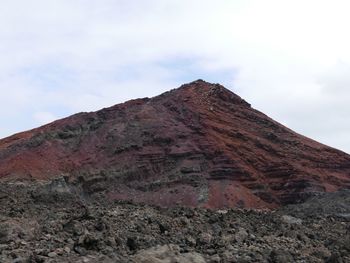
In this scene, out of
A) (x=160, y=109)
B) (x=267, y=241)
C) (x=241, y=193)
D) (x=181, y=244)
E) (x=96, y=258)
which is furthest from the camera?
(x=160, y=109)

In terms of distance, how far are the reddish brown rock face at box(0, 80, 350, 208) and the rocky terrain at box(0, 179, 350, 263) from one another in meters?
5.79

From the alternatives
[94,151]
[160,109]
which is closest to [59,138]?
[94,151]

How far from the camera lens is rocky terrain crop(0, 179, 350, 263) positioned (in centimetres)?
1520

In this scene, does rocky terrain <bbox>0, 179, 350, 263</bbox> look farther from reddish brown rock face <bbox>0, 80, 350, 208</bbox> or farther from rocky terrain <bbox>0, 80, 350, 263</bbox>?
reddish brown rock face <bbox>0, 80, 350, 208</bbox>

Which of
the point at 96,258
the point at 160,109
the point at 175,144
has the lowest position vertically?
the point at 96,258

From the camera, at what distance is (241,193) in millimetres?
31766

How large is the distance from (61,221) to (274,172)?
735 inches

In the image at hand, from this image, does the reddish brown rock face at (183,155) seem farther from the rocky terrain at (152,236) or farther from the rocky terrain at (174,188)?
the rocky terrain at (152,236)

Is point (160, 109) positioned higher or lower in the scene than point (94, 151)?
higher

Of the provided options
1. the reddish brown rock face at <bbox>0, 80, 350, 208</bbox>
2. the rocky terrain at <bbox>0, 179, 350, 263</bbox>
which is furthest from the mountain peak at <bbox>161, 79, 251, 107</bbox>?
the rocky terrain at <bbox>0, 179, 350, 263</bbox>

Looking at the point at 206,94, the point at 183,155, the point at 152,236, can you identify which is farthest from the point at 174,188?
the point at 152,236

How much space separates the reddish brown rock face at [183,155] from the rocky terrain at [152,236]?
5.79 m

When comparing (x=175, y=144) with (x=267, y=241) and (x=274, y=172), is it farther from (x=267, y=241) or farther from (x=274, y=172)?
(x=267, y=241)

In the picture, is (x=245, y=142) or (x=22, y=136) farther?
(x=22, y=136)
